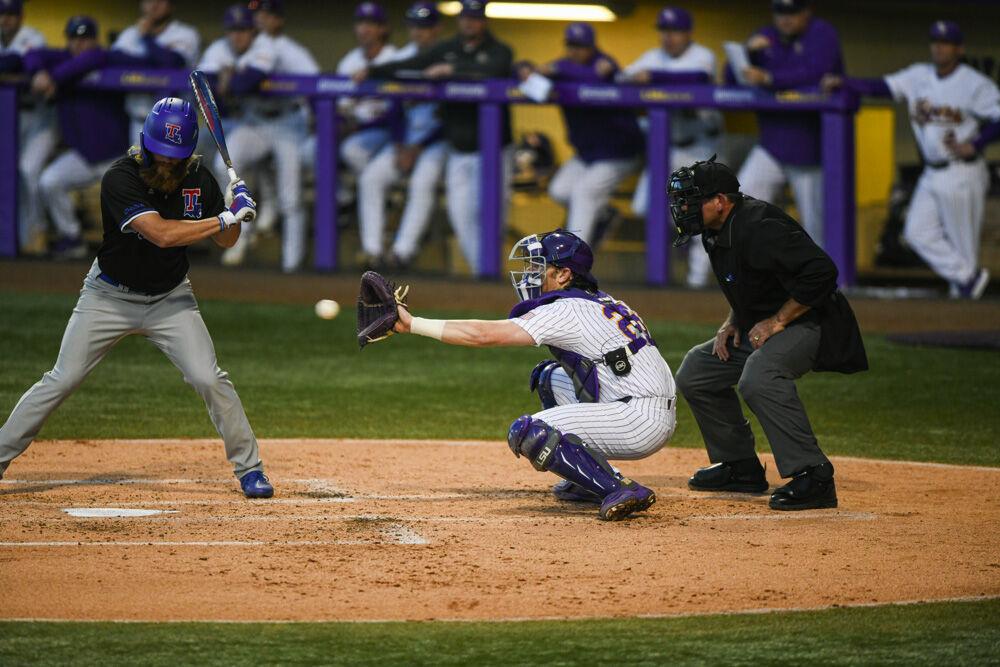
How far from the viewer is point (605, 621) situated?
4.77 m

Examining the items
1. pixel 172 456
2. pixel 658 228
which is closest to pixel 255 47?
pixel 658 228

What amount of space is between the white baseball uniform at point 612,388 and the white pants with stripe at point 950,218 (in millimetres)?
7456

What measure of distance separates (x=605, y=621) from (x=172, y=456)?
3.33m

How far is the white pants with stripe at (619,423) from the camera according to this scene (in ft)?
20.2

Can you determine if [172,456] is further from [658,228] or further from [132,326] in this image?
[658,228]

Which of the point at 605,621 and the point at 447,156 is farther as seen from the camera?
the point at 447,156

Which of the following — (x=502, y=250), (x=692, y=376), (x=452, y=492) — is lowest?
(x=502, y=250)

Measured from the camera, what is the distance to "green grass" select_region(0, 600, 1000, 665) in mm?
4371

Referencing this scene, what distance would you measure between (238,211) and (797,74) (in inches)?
296

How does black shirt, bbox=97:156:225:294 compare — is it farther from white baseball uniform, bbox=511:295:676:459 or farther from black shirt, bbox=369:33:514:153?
black shirt, bbox=369:33:514:153

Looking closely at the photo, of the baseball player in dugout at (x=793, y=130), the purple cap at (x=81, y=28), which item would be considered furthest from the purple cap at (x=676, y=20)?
the purple cap at (x=81, y=28)

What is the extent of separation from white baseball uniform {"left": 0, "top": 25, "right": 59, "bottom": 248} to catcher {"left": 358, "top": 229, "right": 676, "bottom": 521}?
9.43 m

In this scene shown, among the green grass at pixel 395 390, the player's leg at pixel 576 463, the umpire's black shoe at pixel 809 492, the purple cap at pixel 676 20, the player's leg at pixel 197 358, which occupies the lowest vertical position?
the green grass at pixel 395 390

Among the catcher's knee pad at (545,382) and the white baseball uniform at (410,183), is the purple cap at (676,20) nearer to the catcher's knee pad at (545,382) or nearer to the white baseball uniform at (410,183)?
the white baseball uniform at (410,183)
